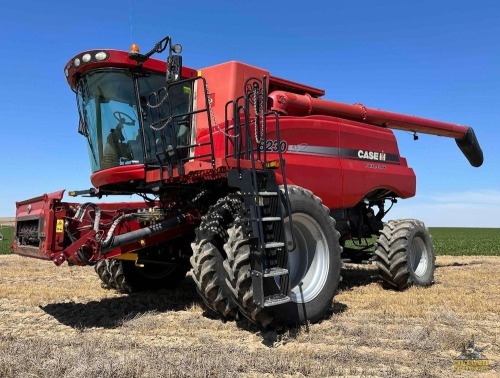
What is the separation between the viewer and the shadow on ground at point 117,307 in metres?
5.46

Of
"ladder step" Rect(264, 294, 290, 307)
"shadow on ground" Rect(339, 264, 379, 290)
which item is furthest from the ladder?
"shadow on ground" Rect(339, 264, 379, 290)

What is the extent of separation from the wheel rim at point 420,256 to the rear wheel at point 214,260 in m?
4.25

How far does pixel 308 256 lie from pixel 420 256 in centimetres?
363

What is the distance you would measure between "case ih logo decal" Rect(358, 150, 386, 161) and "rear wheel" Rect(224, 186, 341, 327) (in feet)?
7.81

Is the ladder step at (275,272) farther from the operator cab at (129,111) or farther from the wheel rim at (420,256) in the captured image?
the wheel rim at (420,256)

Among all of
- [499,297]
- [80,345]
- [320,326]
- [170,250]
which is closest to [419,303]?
[499,297]

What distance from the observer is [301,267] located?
567 cm

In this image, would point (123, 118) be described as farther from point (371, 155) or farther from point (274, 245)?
point (371, 155)

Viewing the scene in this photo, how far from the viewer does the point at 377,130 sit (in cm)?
841

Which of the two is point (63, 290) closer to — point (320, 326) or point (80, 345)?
point (80, 345)

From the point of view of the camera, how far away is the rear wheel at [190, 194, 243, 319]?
202 inches

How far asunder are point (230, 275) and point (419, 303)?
2.95m

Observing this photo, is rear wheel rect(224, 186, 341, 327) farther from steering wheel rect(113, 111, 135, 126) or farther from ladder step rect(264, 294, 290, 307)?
steering wheel rect(113, 111, 135, 126)

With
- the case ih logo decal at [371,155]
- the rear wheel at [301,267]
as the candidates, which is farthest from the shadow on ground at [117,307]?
the case ih logo decal at [371,155]
